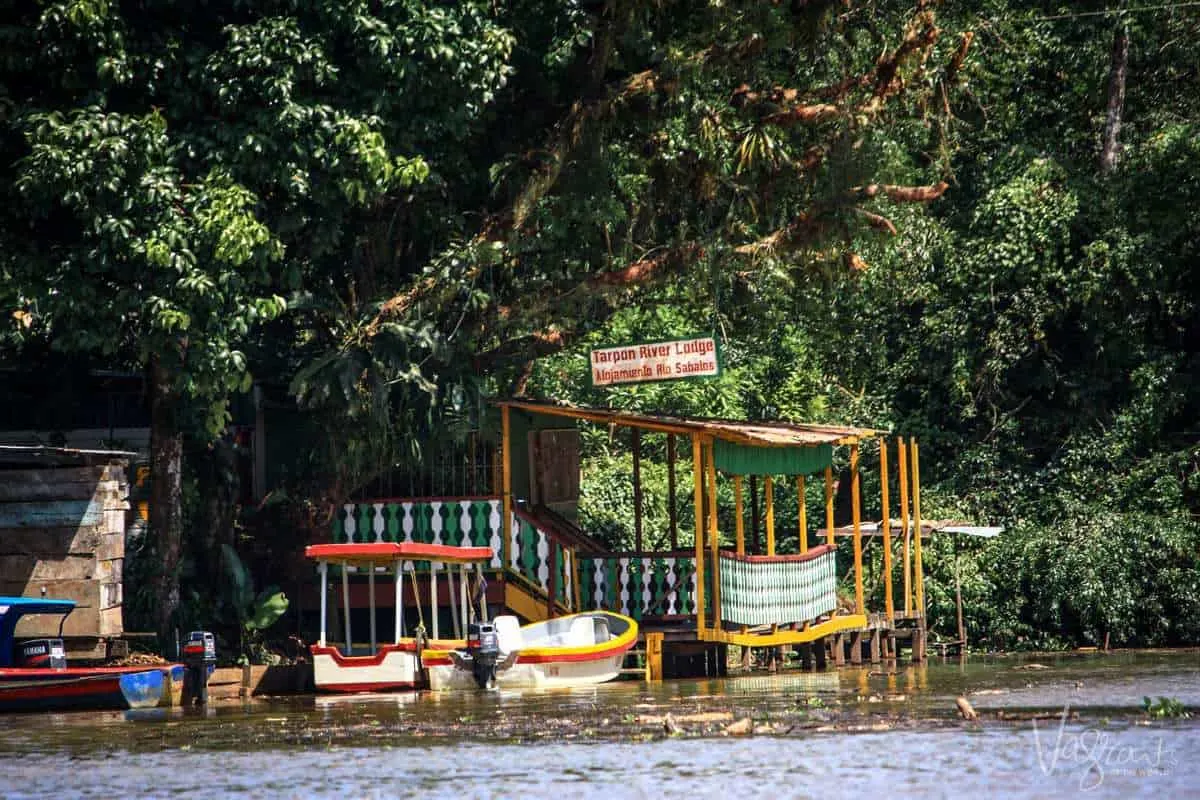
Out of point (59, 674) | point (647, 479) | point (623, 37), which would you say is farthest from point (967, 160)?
point (59, 674)

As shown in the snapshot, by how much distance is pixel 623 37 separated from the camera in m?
23.0

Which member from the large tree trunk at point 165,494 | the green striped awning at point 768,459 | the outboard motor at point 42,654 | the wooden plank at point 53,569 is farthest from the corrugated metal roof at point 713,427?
the outboard motor at point 42,654

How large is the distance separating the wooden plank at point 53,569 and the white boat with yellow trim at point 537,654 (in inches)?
158

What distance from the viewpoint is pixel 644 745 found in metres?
14.6

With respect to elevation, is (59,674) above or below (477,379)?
below

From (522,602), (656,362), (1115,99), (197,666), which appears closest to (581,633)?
(522,602)

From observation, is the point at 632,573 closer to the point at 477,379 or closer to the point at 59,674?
the point at 477,379

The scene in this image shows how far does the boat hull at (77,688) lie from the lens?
19.5 meters

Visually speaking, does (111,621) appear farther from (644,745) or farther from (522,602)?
(644,745)

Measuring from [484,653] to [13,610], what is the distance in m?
5.06

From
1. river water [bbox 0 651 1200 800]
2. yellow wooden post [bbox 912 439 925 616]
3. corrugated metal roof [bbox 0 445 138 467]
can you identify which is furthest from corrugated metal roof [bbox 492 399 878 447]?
corrugated metal roof [bbox 0 445 138 467]

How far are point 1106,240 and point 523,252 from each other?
1179 centimetres

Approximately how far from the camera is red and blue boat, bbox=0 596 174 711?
64.1ft

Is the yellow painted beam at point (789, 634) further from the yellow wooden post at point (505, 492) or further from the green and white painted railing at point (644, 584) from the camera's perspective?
the yellow wooden post at point (505, 492)
